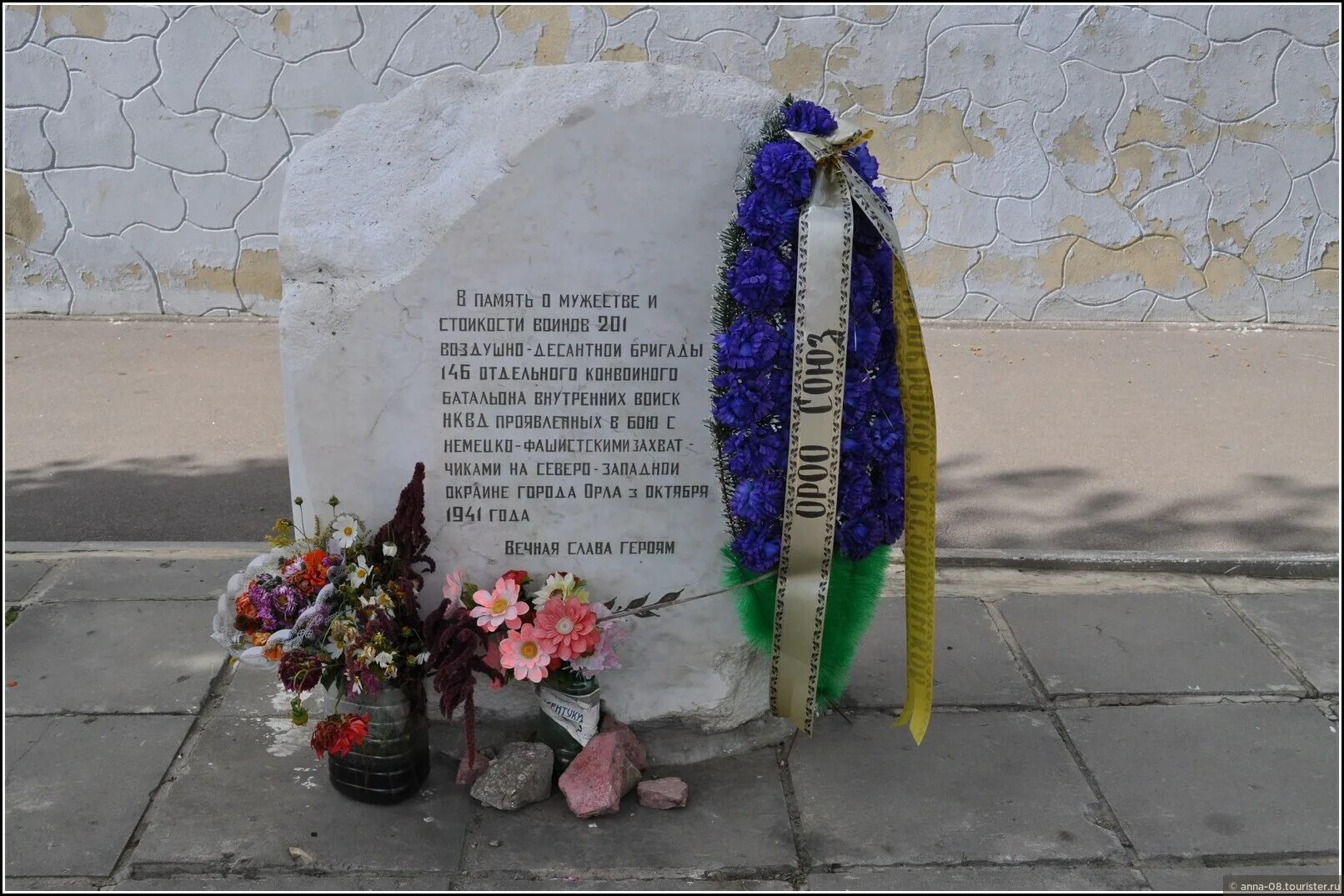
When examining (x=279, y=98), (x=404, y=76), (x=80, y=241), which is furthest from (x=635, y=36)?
(x=80, y=241)

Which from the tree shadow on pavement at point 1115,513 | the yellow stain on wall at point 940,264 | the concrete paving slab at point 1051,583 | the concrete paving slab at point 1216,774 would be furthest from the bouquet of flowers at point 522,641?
the yellow stain on wall at point 940,264

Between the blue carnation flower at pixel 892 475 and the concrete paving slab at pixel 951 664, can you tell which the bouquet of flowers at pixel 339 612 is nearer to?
the blue carnation flower at pixel 892 475

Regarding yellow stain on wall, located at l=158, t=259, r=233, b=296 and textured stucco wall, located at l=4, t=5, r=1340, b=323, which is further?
yellow stain on wall, located at l=158, t=259, r=233, b=296

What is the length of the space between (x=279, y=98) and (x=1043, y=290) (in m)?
5.01

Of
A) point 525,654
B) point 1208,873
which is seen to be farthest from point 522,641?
point 1208,873

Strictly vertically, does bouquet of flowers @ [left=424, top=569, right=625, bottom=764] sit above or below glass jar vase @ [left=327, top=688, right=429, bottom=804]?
above

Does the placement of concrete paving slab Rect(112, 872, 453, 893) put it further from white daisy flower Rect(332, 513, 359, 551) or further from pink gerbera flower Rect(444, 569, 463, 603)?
white daisy flower Rect(332, 513, 359, 551)

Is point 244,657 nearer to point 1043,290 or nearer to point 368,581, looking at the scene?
point 368,581

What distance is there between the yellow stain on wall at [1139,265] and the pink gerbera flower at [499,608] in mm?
5813

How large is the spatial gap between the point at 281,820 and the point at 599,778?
83 cm

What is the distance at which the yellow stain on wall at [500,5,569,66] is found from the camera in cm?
753

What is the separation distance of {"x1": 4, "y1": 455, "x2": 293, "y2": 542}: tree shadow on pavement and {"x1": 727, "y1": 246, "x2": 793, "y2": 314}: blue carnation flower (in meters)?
2.74

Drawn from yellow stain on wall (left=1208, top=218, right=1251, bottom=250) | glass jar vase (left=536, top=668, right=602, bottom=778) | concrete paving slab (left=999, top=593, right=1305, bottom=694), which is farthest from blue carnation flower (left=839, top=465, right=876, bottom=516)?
yellow stain on wall (left=1208, top=218, right=1251, bottom=250)

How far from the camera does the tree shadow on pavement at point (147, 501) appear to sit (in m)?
5.06
